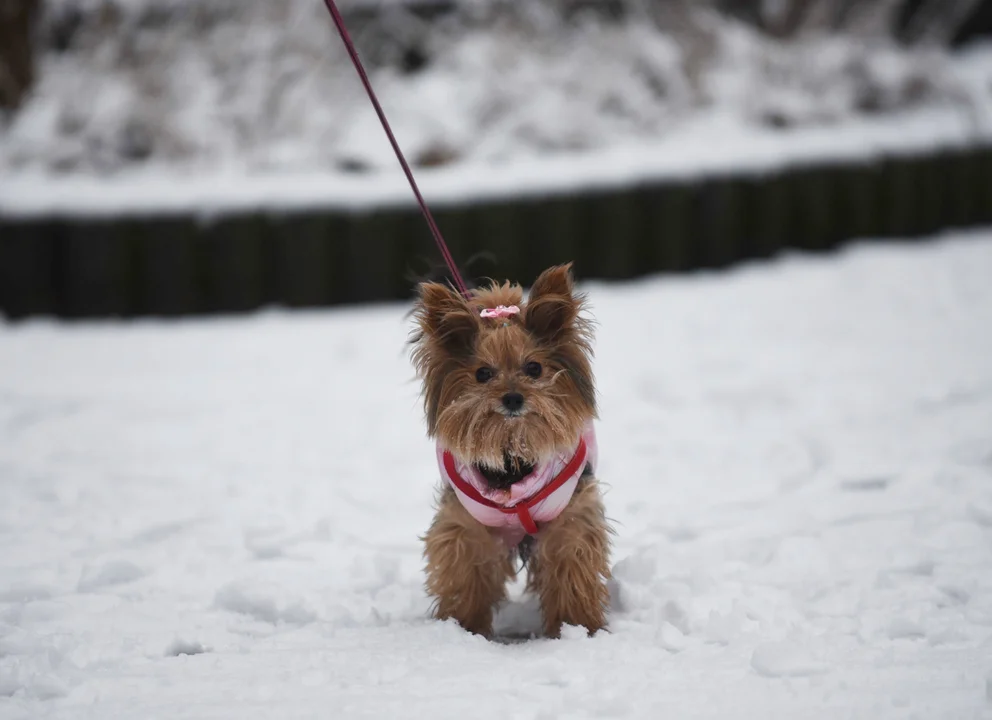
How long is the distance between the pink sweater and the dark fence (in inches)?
165

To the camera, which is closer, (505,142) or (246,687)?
(246,687)

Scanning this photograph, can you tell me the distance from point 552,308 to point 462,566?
91cm

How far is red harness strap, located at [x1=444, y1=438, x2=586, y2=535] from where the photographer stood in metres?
2.96

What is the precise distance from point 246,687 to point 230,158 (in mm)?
6495

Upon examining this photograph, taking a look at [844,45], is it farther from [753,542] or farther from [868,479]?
[753,542]

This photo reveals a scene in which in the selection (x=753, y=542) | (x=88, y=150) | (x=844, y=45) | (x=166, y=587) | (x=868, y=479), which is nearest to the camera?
(x=166, y=587)

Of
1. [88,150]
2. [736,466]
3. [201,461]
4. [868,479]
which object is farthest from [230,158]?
[868,479]

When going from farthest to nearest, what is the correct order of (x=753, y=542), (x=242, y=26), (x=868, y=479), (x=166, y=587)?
1. (x=242, y=26)
2. (x=868, y=479)
3. (x=753, y=542)
4. (x=166, y=587)

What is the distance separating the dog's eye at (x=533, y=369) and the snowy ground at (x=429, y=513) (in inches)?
33.0

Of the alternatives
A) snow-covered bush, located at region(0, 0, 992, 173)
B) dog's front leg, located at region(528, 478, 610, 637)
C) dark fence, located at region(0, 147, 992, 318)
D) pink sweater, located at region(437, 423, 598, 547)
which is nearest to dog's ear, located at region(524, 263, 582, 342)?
pink sweater, located at region(437, 423, 598, 547)

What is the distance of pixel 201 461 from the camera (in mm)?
5035

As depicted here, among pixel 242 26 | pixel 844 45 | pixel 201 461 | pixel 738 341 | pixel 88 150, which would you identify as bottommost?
pixel 201 461

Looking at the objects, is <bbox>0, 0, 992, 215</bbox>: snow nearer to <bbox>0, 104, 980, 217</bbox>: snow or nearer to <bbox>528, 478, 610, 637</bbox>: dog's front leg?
<bbox>0, 104, 980, 217</bbox>: snow

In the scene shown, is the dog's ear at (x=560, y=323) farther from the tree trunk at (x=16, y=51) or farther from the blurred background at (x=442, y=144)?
the tree trunk at (x=16, y=51)
